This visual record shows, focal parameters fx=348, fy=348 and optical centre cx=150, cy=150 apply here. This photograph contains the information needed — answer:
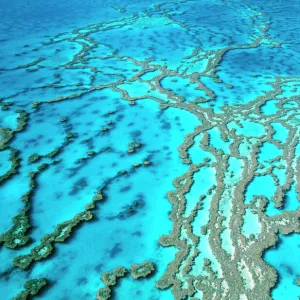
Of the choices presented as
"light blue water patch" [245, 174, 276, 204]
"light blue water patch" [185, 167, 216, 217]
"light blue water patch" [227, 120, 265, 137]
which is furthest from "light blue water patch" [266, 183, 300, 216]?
"light blue water patch" [227, 120, 265, 137]

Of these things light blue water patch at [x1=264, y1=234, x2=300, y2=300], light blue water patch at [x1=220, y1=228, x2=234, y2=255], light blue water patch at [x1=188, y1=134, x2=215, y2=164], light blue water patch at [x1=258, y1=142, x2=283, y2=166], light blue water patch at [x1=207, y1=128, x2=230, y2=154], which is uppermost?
light blue water patch at [x1=188, y1=134, x2=215, y2=164]

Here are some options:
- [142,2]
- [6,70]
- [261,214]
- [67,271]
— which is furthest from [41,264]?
[142,2]

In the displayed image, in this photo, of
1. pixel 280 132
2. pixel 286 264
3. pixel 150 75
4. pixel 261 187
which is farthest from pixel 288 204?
pixel 150 75

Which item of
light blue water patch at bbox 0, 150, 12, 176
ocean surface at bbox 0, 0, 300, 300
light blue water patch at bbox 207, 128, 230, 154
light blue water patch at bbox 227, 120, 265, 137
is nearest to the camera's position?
ocean surface at bbox 0, 0, 300, 300

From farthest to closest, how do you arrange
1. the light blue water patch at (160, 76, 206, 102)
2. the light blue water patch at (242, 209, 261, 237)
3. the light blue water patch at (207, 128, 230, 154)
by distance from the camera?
the light blue water patch at (160, 76, 206, 102) < the light blue water patch at (207, 128, 230, 154) < the light blue water patch at (242, 209, 261, 237)

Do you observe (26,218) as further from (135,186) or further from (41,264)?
(135,186)

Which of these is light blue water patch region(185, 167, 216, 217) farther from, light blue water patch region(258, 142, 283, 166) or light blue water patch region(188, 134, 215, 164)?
light blue water patch region(258, 142, 283, 166)

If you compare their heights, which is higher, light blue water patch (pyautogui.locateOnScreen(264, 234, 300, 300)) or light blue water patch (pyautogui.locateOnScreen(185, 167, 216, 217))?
light blue water patch (pyautogui.locateOnScreen(185, 167, 216, 217))
